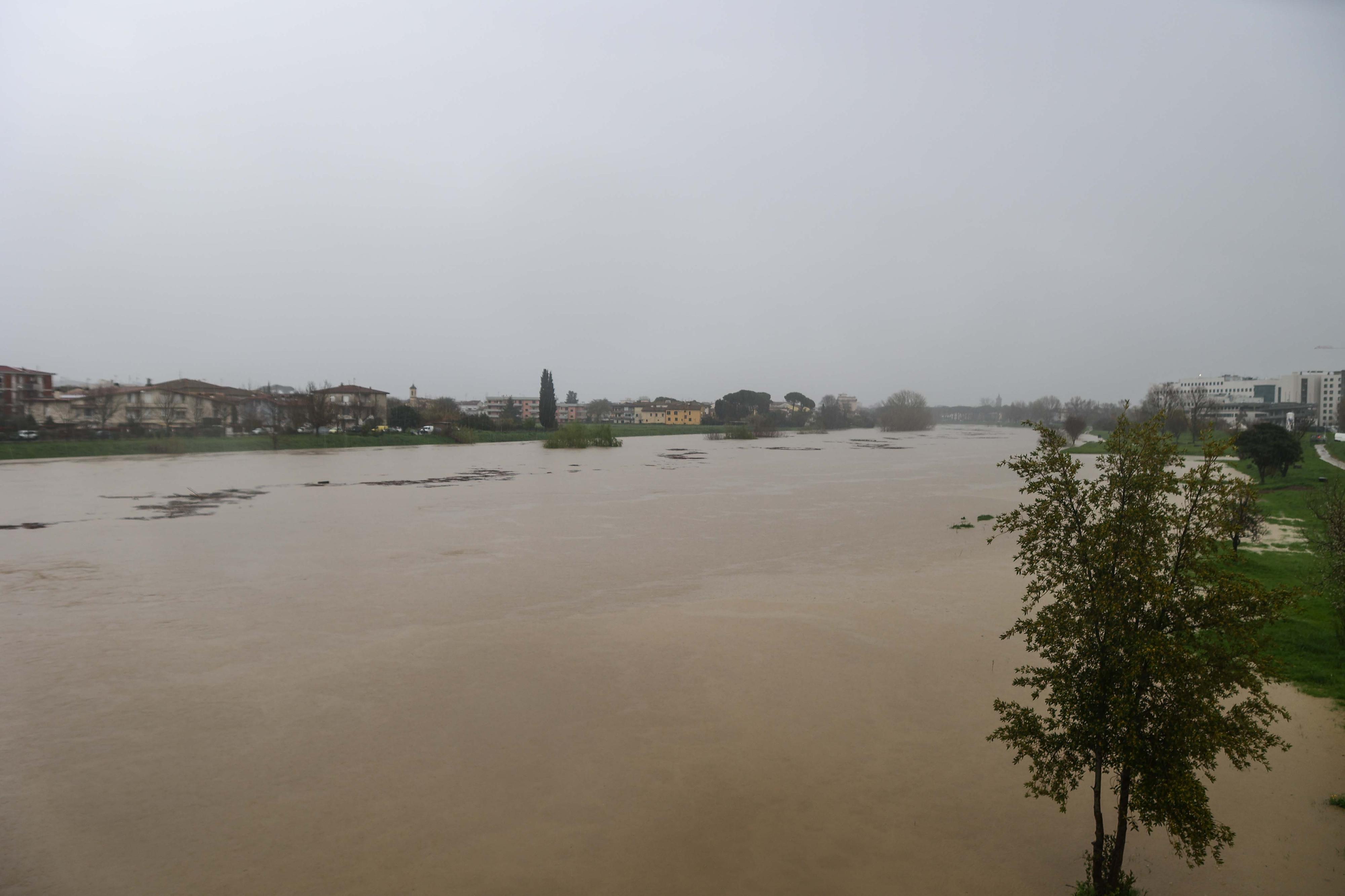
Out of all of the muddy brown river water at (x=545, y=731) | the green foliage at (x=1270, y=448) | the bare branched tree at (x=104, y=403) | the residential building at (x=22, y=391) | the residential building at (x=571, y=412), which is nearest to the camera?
the muddy brown river water at (x=545, y=731)

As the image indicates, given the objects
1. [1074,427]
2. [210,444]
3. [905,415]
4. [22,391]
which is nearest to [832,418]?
[905,415]

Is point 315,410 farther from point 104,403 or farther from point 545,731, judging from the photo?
point 545,731

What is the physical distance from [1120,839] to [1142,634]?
4.49ft

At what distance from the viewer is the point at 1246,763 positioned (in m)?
3.73

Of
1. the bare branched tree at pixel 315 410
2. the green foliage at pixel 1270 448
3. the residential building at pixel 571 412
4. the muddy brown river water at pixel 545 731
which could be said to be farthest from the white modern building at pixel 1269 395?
the residential building at pixel 571 412

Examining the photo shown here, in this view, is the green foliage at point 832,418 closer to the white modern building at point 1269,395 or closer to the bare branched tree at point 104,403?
the white modern building at point 1269,395

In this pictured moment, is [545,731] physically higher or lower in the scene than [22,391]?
lower

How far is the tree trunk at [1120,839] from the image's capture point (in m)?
4.06

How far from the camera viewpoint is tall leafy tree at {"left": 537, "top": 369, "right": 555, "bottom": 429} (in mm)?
74562

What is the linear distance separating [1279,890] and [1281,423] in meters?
80.8

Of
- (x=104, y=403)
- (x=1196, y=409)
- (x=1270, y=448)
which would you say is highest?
(x=104, y=403)

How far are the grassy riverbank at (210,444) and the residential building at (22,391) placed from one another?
1.86 meters

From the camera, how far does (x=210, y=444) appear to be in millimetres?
46938

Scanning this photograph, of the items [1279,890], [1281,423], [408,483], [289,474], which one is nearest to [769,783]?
[1279,890]
